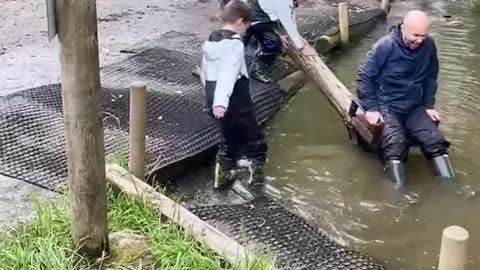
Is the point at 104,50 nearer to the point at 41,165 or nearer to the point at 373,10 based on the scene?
the point at 41,165

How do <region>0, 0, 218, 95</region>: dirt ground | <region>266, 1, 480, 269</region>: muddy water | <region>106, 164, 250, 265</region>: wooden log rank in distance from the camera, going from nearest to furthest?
<region>106, 164, 250, 265</region>: wooden log < <region>266, 1, 480, 269</region>: muddy water < <region>0, 0, 218, 95</region>: dirt ground

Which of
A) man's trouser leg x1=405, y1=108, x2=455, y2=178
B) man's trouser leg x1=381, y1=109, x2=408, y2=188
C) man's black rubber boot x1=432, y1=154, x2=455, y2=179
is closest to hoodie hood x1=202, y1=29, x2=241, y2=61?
man's trouser leg x1=381, y1=109, x2=408, y2=188

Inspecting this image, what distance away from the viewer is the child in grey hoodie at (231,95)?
5523 mm

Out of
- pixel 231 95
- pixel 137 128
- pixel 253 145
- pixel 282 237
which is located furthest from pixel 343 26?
pixel 282 237

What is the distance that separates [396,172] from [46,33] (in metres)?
5.15

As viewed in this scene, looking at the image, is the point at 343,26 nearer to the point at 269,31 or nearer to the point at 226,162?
the point at 269,31

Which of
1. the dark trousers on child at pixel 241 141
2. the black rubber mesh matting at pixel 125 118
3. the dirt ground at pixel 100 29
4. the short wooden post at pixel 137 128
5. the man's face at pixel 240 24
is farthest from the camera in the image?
the dirt ground at pixel 100 29

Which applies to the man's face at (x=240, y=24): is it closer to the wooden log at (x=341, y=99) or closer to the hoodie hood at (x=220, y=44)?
the hoodie hood at (x=220, y=44)

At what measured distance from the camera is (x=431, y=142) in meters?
6.45

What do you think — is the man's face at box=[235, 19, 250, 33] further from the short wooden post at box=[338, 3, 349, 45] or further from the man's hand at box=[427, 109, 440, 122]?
the short wooden post at box=[338, 3, 349, 45]

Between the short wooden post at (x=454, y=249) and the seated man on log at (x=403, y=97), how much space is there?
10.5ft

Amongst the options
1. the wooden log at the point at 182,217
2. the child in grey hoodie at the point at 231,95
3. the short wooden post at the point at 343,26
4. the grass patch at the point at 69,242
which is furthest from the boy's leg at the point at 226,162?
the short wooden post at the point at 343,26

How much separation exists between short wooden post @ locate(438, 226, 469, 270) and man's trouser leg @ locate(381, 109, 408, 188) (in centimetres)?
318

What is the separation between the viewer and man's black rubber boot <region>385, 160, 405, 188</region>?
6344 mm
